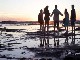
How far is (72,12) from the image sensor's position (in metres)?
25.5

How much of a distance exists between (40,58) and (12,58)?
70.1 inches

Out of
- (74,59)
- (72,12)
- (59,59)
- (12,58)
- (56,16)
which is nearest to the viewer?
(74,59)

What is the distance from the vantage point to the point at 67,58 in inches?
564

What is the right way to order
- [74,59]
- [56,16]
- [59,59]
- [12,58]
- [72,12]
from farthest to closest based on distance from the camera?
[56,16], [72,12], [12,58], [59,59], [74,59]

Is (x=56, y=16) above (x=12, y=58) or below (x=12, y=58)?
above

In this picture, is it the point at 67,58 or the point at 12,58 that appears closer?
the point at 67,58

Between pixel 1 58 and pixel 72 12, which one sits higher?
pixel 72 12

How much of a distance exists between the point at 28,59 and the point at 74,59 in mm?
2948

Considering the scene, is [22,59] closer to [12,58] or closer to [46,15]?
[12,58]

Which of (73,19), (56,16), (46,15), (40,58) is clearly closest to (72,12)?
(73,19)

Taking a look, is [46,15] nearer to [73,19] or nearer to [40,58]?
[73,19]

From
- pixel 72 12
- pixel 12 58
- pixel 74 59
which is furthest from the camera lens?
pixel 72 12

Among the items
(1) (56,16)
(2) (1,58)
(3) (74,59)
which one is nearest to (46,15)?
(1) (56,16)

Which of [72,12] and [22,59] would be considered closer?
[22,59]
